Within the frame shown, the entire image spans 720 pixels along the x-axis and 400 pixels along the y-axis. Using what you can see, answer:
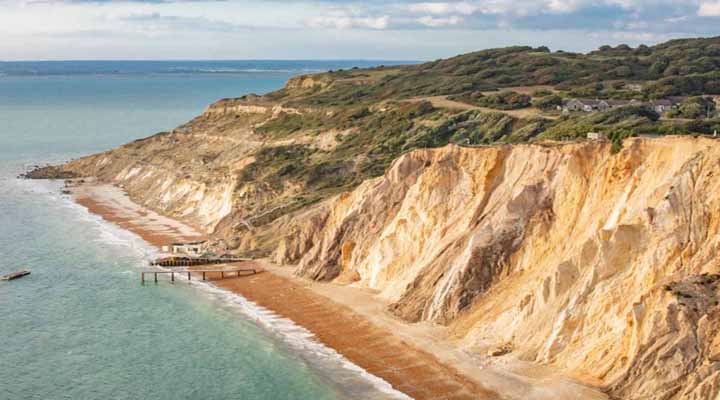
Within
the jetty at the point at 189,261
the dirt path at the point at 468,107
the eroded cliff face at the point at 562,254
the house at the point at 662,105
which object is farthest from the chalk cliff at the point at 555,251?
the house at the point at 662,105

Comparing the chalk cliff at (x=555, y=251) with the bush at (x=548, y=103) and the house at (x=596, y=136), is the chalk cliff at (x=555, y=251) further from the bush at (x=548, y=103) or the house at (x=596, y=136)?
the bush at (x=548, y=103)

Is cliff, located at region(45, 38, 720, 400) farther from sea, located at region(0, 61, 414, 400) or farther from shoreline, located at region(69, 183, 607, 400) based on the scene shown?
sea, located at region(0, 61, 414, 400)

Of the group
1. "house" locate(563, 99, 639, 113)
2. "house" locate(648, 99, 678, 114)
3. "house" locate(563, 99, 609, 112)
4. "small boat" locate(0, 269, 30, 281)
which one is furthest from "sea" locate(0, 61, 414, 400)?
"house" locate(648, 99, 678, 114)

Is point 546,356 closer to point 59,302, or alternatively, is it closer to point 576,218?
point 576,218

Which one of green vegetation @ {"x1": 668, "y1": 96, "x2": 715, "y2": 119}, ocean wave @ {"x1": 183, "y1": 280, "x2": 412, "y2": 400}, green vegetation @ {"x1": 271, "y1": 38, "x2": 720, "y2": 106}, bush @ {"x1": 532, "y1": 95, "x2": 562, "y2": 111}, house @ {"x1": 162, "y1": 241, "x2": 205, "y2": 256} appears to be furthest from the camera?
green vegetation @ {"x1": 271, "y1": 38, "x2": 720, "y2": 106}

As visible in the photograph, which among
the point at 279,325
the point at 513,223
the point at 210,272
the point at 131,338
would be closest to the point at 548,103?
the point at 210,272

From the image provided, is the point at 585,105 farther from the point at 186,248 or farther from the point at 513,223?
the point at 513,223
